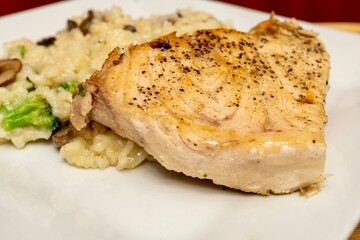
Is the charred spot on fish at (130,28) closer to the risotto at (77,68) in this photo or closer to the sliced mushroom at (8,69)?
the risotto at (77,68)

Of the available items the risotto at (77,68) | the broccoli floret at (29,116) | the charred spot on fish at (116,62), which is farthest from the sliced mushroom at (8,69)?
the charred spot on fish at (116,62)

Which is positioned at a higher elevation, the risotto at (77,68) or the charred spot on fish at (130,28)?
the charred spot on fish at (130,28)

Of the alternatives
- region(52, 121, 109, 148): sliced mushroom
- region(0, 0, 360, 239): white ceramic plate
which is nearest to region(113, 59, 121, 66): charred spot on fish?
region(52, 121, 109, 148): sliced mushroom

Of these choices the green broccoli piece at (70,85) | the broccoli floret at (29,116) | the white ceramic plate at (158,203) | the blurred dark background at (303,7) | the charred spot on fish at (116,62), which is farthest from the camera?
the blurred dark background at (303,7)

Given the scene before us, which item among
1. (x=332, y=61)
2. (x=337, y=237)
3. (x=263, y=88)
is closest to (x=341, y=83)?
(x=332, y=61)

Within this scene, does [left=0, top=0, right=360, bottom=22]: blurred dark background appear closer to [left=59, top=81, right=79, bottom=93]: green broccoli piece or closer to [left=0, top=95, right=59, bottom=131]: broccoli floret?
[left=59, top=81, right=79, bottom=93]: green broccoli piece

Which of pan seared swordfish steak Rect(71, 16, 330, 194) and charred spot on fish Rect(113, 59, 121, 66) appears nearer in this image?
pan seared swordfish steak Rect(71, 16, 330, 194)

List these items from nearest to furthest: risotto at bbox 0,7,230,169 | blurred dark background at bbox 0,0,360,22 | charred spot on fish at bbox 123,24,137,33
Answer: risotto at bbox 0,7,230,169
charred spot on fish at bbox 123,24,137,33
blurred dark background at bbox 0,0,360,22

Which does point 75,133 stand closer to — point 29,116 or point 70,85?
point 29,116
